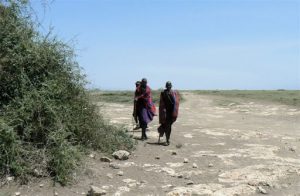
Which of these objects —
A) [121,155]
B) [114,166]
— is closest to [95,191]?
[114,166]

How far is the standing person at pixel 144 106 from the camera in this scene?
1237cm

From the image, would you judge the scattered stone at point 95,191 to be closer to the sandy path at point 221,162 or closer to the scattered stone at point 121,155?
the sandy path at point 221,162

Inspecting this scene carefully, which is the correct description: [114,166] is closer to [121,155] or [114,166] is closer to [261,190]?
[121,155]

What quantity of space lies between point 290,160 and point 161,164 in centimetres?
318

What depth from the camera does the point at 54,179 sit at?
7605mm

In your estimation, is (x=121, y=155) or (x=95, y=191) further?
(x=121, y=155)

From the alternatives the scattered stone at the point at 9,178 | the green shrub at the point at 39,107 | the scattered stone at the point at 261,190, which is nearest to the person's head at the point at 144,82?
the green shrub at the point at 39,107

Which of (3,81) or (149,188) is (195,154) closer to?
(149,188)

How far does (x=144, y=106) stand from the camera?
12.6 m

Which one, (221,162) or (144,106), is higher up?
(144,106)

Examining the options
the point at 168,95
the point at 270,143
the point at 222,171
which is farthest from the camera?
the point at 270,143

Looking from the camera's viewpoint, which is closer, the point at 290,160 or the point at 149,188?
the point at 149,188

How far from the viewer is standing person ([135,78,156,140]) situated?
12367mm

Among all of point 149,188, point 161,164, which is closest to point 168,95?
point 161,164
